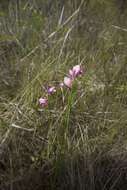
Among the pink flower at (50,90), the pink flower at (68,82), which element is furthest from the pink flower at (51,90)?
the pink flower at (68,82)

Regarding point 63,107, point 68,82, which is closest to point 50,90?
point 63,107

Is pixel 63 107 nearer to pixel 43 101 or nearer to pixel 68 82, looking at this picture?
pixel 43 101

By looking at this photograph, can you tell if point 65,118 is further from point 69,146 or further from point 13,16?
point 13,16

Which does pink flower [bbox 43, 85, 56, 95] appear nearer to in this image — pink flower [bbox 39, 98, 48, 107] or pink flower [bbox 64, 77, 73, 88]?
pink flower [bbox 39, 98, 48, 107]

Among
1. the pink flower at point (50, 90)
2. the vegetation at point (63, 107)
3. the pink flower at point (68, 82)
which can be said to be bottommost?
→ the vegetation at point (63, 107)

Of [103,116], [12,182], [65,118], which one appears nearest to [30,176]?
[12,182]

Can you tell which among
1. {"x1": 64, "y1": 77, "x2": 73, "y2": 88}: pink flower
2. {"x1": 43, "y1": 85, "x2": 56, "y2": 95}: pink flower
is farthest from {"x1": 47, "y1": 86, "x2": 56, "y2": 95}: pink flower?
{"x1": 64, "y1": 77, "x2": 73, "y2": 88}: pink flower

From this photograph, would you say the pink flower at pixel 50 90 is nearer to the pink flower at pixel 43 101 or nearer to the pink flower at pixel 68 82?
the pink flower at pixel 43 101

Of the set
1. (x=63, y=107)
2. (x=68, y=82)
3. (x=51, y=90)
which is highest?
(x=68, y=82)
